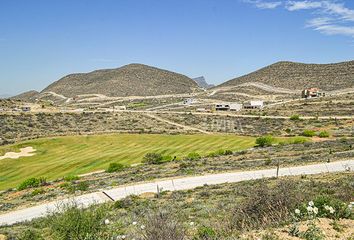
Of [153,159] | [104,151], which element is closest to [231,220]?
[153,159]

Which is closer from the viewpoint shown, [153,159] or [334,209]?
[334,209]

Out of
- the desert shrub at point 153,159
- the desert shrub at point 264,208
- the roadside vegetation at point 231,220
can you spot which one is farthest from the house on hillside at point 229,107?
the desert shrub at point 264,208

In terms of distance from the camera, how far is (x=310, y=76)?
170625mm

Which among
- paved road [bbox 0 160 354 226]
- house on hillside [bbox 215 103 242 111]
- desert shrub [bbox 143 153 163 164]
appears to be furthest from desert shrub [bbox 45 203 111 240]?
house on hillside [bbox 215 103 242 111]

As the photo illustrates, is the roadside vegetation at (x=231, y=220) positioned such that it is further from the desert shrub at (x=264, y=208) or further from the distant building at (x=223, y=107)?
the distant building at (x=223, y=107)

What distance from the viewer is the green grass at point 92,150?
43.6 meters

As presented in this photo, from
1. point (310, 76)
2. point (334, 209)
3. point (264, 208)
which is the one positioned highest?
point (310, 76)

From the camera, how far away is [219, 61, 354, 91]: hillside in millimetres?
151875

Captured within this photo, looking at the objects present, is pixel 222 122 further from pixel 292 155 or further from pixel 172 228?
pixel 172 228

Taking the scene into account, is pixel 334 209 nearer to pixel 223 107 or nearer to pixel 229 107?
pixel 229 107

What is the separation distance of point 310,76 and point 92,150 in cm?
13934

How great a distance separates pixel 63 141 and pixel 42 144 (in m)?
3.47

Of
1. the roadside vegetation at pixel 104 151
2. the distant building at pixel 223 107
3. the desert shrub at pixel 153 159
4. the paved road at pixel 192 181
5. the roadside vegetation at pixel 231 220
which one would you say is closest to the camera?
the roadside vegetation at pixel 231 220

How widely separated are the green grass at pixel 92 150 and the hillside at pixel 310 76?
103 metres
